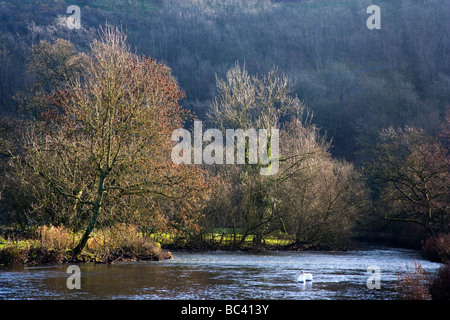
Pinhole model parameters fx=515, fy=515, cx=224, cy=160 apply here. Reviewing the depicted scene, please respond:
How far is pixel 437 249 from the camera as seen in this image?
3083 cm

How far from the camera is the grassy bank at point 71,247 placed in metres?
23.4

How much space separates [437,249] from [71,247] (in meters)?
21.0

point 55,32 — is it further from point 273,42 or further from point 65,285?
point 65,285

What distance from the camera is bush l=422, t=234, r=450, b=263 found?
29647 mm

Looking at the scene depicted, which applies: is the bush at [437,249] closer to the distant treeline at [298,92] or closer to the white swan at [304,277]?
the distant treeline at [298,92]

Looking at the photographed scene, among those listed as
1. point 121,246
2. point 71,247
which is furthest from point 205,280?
point 71,247

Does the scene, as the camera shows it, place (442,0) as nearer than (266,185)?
No

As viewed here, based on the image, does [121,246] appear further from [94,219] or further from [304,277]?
[304,277]

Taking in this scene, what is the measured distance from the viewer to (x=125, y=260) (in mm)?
27094

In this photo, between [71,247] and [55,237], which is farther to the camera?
[71,247]

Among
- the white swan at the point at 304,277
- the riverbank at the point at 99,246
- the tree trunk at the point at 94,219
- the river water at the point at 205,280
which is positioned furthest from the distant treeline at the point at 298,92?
the white swan at the point at 304,277

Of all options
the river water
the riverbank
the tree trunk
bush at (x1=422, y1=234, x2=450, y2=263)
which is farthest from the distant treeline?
bush at (x1=422, y1=234, x2=450, y2=263)

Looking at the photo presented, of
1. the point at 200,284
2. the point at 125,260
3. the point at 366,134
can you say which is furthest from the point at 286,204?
the point at 366,134
